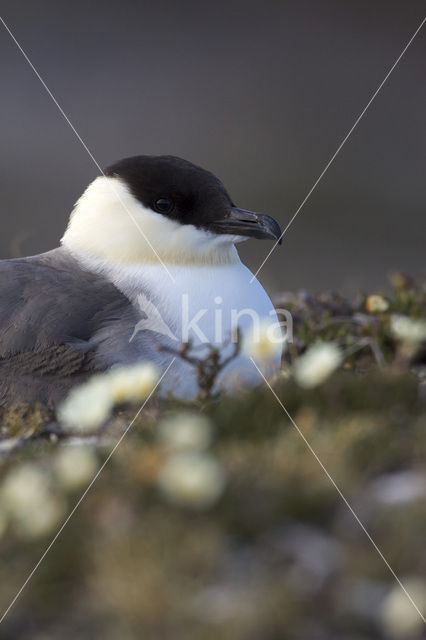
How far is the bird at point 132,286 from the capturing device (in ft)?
13.0

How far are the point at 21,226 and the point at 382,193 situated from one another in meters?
6.50

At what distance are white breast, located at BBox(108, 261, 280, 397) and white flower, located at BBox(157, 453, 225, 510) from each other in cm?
147

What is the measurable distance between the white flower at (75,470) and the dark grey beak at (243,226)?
2.01 m

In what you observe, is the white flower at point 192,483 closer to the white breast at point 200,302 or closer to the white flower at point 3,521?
the white flower at point 3,521

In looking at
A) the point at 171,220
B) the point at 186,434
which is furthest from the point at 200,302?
the point at 186,434

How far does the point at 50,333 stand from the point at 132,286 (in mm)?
487

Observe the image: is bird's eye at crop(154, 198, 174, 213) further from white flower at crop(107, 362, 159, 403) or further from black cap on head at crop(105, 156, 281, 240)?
white flower at crop(107, 362, 159, 403)

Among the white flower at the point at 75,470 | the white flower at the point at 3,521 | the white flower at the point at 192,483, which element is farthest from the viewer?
the white flower at the point at 75,470

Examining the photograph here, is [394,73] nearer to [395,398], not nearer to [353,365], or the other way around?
[353,365]

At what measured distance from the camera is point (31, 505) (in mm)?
2365

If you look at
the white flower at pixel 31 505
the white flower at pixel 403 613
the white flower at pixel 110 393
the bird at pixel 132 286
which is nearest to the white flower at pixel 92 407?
the white flower at pixel 110 393

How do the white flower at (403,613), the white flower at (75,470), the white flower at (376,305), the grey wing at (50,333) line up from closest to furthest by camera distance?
the white flower at (403,613), the white flower at (75,470), the grey wing at (50,333), the white flower at (376,305)

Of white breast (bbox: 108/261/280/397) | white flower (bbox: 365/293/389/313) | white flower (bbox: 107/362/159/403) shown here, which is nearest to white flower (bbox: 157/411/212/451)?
white flower (bbox: 107/362/159/403)

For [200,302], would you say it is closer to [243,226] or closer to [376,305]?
[243,226]
